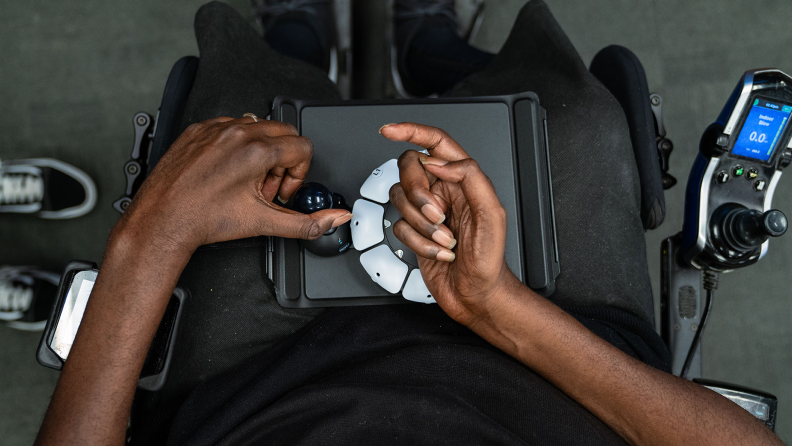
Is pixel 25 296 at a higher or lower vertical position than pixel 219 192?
lower

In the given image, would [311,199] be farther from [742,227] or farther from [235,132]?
[742,227]

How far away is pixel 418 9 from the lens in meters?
1.38

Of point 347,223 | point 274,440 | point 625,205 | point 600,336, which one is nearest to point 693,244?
point 625,205

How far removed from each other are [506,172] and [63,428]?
0.69m

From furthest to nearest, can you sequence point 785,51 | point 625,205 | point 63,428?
point 785,51 < point 625,205 < point 63,428

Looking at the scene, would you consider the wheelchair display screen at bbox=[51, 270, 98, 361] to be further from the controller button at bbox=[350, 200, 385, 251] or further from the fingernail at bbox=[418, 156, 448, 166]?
the fingernail at bbox=[418, 156, 448, 166]

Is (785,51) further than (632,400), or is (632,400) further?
(785,51)

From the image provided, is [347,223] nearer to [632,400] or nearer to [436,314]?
[436,314]

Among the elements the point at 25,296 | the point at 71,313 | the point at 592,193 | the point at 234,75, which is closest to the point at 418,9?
the point at 234,75

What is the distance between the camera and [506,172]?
0.79 metres

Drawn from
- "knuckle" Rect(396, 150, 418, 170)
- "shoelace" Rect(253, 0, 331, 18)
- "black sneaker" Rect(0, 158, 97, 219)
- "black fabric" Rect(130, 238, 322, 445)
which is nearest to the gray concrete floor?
"black sneaker" Rect(0, 158, 97, 219)

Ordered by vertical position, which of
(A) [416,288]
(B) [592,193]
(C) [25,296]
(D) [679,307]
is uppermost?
(B) [592,193]

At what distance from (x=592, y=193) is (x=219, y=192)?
59cm

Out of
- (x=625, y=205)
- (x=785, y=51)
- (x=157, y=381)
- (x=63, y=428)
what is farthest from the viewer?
(x=785, y=51)
